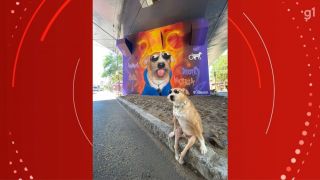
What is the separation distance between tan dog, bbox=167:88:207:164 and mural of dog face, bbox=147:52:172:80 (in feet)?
0.29

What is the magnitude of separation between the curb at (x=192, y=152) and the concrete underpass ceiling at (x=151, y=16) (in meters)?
0.30

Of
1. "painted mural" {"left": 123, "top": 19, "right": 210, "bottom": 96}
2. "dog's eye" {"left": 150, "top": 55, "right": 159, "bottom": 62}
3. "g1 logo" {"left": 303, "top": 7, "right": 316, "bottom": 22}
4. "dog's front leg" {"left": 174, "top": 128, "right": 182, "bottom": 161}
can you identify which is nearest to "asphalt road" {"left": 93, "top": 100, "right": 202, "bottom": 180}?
"dog's front leg" {"left": 174, "top": 128, "right": 182, "bottom": 161}

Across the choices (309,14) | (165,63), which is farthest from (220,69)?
(309,14)

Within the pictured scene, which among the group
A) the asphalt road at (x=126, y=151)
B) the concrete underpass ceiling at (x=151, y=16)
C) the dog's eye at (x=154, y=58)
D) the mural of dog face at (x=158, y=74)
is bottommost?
the asphalt road at (x=126, y=151)

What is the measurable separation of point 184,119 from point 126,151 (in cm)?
27

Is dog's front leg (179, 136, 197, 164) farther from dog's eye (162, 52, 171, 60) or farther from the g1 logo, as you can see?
the g1 logo

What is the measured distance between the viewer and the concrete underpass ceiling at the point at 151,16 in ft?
3.27

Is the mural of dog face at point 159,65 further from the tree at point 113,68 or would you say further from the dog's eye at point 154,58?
the tree at point 113,68

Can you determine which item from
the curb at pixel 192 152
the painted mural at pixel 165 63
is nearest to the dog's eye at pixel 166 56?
the painted mural at pixel 165 63

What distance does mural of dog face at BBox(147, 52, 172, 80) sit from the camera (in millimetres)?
1020

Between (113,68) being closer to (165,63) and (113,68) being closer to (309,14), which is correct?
(165,63)
